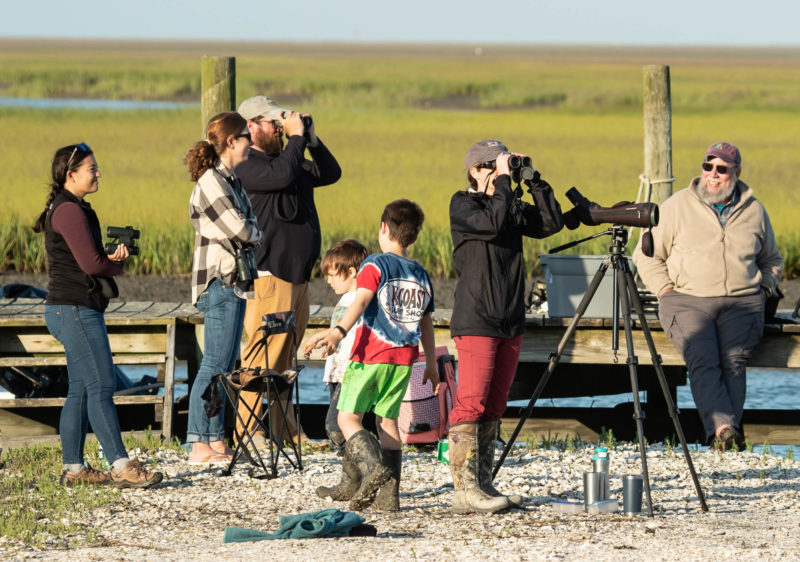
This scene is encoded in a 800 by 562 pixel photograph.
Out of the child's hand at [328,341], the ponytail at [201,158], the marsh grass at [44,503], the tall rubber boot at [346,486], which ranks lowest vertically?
the marsh grass at [44,503]

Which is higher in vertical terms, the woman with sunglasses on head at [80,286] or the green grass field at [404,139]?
the green grass field at [404,139]

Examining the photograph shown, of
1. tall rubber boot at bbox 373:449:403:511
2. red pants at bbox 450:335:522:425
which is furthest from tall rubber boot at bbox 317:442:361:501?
red pants at bbox 450:335:522:425

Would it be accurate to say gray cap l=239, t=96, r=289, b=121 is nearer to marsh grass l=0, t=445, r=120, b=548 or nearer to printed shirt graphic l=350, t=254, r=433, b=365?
printed shirt graphic l=350, t=254, r=433, b=365

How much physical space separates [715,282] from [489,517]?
7.92 feet

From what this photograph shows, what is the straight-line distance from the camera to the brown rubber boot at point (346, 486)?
6.07m

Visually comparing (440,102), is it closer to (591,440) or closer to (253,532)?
(591,440)

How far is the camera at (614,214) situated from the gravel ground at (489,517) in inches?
48.2

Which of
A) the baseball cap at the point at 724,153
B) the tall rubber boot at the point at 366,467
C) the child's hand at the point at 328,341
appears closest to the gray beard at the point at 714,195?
the baseball cap at the point at 724,153

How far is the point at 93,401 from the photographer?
634cm

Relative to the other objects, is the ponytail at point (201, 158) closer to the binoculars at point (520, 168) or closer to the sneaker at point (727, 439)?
the binoculars at point (520, 168)

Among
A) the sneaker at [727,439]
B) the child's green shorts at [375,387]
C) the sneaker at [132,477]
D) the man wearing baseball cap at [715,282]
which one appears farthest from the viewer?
the man wearing baseball cap at [715,282]

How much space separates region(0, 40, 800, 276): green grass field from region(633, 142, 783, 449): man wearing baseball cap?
5.66 metres

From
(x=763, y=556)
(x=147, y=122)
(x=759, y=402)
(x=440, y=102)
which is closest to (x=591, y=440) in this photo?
(x=759, y=402)

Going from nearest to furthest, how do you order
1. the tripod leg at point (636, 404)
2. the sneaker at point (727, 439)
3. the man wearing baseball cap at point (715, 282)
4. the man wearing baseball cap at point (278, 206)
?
1. the tripod leg at point (636, 404)
2. the man wearing baseball cap at point (278, 206)
3. the sneaker at point (727, 439)
4. the man wearing baseball cap at point (715, 282)
